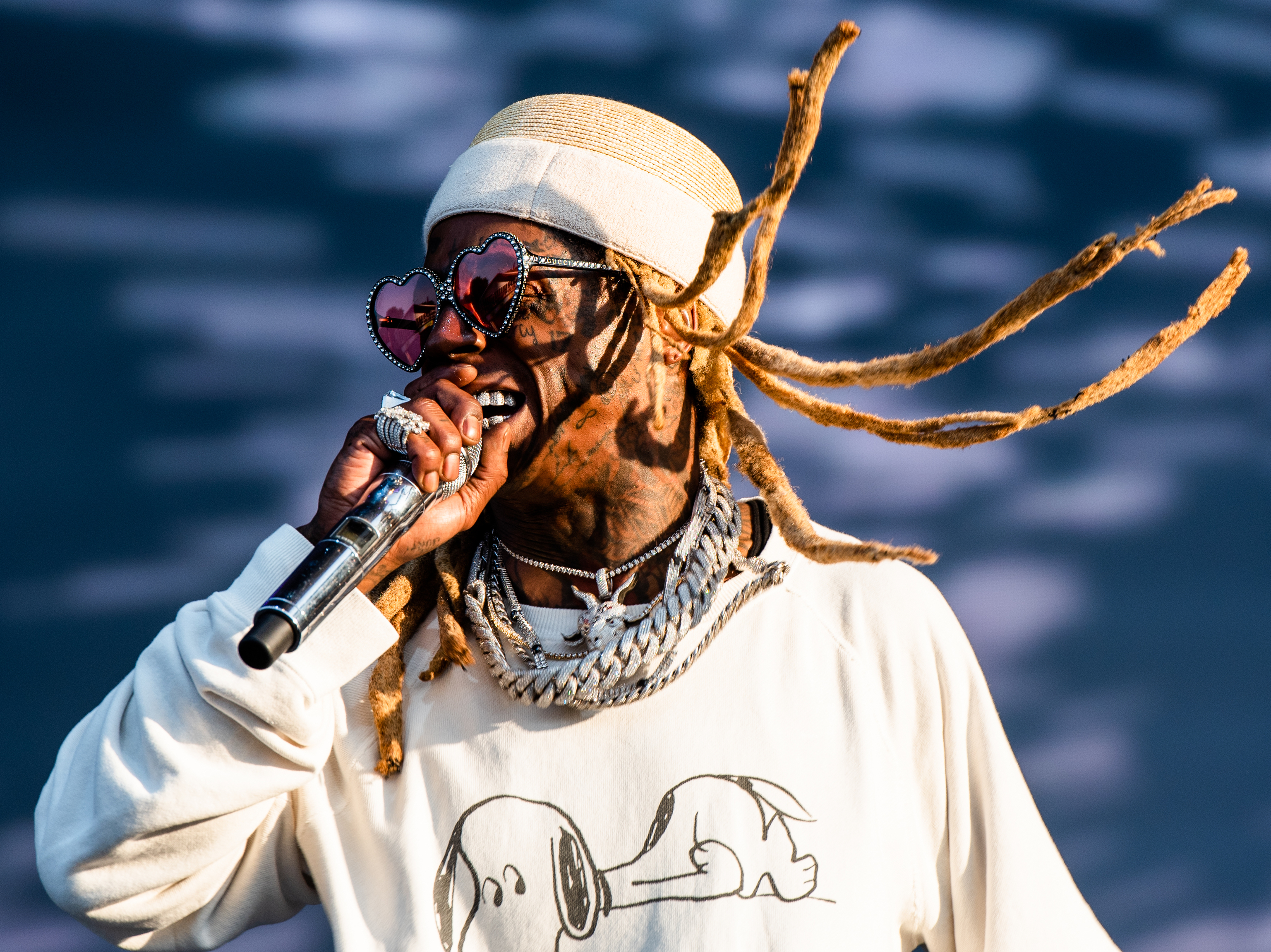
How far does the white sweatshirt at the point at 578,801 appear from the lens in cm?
130

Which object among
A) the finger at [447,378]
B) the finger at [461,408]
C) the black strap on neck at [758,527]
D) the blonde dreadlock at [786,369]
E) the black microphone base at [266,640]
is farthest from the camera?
the black strap on neck at [758,527]

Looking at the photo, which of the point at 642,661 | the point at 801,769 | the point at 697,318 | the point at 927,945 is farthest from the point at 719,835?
the point at 697,318

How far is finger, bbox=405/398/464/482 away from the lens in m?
1.26

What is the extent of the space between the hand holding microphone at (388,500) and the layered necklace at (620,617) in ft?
0.74

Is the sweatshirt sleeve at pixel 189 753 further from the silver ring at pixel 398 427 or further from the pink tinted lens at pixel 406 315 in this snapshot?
the pink tinted lens at pixel 406 315

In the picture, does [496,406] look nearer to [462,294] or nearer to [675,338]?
[462,294]

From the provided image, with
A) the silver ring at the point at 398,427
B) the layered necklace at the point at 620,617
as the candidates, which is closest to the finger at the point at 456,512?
the silver ring at the point at 398,427

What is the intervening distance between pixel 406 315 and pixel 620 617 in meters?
0.51

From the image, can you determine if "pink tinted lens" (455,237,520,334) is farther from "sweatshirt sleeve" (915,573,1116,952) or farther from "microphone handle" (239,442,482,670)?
"sweatshirt sleeve" (915,573,1116,952)

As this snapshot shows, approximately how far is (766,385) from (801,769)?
55 cm

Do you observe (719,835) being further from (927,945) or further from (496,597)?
(496,597)

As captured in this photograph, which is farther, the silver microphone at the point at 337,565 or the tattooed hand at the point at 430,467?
the tattooed hand at the point at 430,467

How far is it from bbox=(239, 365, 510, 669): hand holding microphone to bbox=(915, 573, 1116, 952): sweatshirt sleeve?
680 mm

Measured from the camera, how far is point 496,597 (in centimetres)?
164
